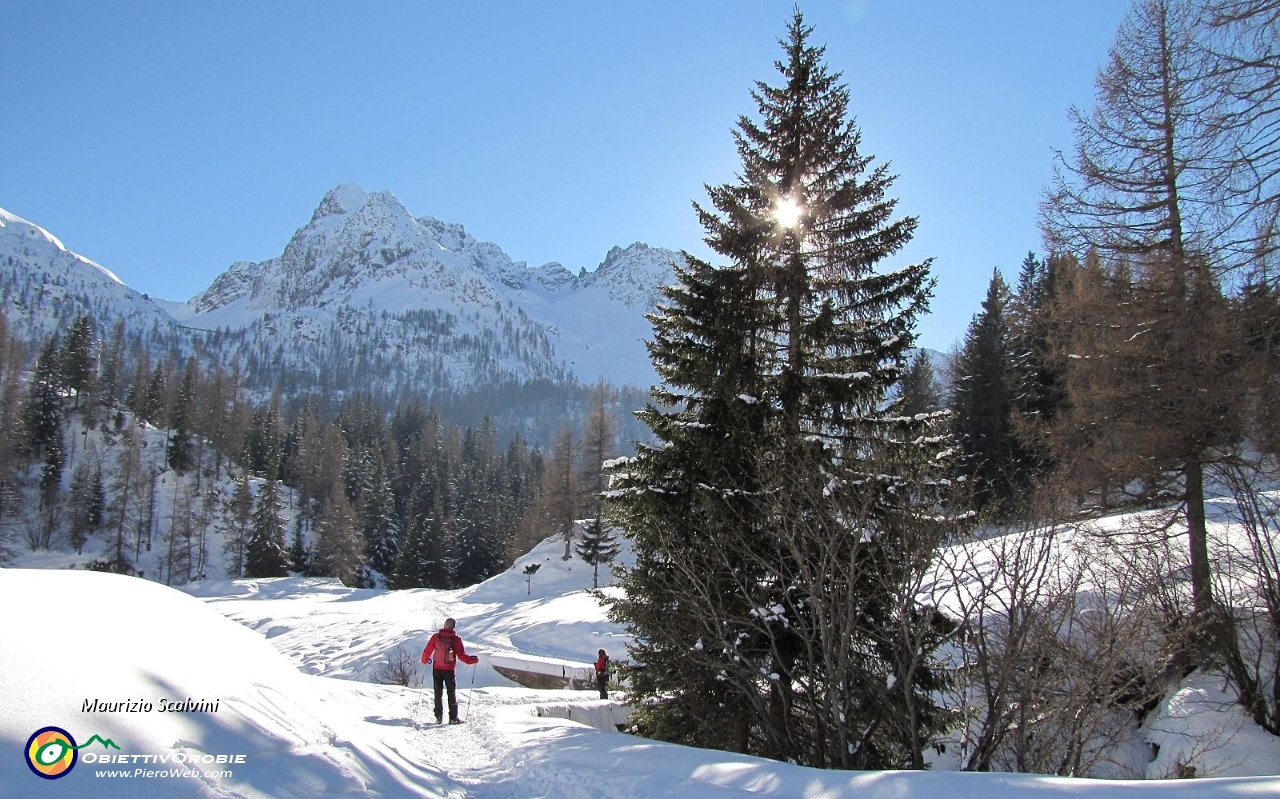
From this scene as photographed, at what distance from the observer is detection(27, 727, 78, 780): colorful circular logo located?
3244 millimetres

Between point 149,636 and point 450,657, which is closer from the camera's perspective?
point 149,636

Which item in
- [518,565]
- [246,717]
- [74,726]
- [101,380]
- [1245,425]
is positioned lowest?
[518,565]

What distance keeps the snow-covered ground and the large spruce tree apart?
6.10 feet

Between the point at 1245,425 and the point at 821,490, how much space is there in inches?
293

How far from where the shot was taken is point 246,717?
16.1 ft

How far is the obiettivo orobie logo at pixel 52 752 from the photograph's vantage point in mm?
3244

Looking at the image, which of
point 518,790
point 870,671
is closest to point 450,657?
point 518,790

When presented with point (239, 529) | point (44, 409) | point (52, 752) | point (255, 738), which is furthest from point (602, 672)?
point (44, 409)

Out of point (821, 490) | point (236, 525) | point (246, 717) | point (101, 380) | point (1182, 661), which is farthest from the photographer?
point (101, 380)

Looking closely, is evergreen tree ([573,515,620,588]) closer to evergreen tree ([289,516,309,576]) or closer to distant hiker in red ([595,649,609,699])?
distant hiker in red ([595,649,609,699])

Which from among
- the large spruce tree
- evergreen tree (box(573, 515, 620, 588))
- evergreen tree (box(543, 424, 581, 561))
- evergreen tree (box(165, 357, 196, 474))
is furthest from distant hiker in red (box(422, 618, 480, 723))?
evergreen tree (box(165, 357, 196, 474))

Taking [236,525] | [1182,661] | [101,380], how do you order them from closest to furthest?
→ [1182,661]
[236,525]
[101,380]

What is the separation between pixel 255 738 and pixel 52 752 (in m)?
1.56

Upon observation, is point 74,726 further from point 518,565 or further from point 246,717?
point 518,565
